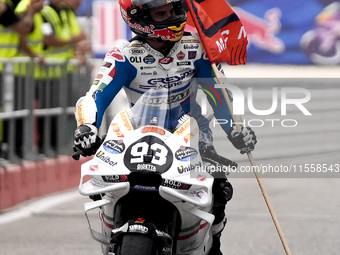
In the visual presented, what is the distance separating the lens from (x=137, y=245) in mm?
5441

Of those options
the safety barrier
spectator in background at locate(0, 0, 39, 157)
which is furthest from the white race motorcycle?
spectator in background at locate(0, 0, 39, 157)

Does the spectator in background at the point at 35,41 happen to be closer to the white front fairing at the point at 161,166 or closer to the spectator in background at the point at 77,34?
the spectator in background at the point at 77,34

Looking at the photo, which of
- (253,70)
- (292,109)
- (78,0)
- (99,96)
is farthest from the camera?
(253,70)

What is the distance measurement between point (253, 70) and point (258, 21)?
2.15m

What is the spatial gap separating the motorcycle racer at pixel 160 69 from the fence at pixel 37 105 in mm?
5169

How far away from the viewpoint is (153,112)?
19.7 ft

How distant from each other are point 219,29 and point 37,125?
5939mm

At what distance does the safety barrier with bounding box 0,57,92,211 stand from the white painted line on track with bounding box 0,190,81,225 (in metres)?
0.11

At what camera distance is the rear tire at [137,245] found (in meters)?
5.41

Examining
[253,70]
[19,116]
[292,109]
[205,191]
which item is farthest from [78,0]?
[253,70]

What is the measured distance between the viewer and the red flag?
677cm

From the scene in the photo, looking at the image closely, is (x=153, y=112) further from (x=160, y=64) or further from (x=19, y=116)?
(x=19, y=116)

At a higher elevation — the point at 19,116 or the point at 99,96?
the point at 99,96

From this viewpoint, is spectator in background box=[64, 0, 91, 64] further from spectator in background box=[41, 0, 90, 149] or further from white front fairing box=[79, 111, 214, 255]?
white front fairing box=[79, 111, 214, 255]
